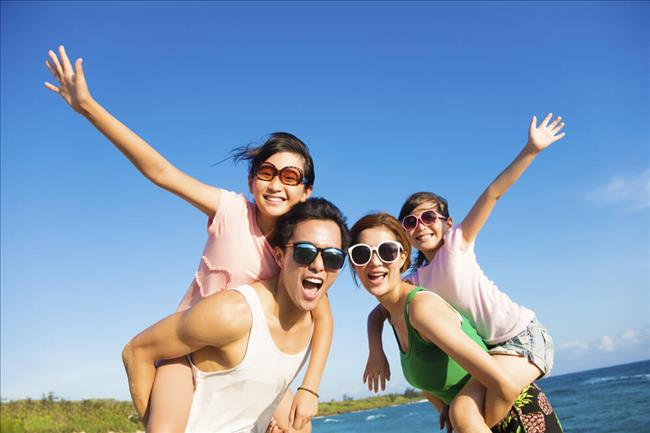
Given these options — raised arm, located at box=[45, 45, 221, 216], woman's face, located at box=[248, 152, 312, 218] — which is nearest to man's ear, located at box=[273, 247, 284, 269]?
woman's face, located at box=[248, 152, 312, 218]

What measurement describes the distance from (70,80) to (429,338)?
3.10 meters

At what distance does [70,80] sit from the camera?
12.2 feet

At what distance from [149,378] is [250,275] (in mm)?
1028

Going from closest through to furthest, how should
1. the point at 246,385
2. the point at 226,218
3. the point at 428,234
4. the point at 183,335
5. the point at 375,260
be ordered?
Result: 1. the point at 183,335
2. the point at 246,385
3. the point at 375,260
4. the point at 226,218
5. the point at 428,234

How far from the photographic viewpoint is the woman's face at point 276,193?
166 inches

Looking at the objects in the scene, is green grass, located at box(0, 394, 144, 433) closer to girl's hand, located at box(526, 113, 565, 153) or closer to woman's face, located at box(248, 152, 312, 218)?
woman's face, located at box(248, 152, 312, 218)

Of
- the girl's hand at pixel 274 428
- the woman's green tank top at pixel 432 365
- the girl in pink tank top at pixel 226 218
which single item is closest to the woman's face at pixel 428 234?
the woman's green tank top at pixel 432 365

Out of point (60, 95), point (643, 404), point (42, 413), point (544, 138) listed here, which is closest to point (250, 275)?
point (60, 95)

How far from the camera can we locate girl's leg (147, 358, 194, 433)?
372 centimetres

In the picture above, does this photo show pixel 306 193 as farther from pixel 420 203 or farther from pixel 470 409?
pixel 470 409

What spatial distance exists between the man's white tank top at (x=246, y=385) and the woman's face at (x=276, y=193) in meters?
0.71

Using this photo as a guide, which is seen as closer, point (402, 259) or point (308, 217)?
point (308, 217)

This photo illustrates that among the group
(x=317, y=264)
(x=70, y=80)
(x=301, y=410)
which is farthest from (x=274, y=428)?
(x=70, y=80)

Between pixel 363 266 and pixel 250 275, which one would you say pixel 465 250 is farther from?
pixel 250 275
